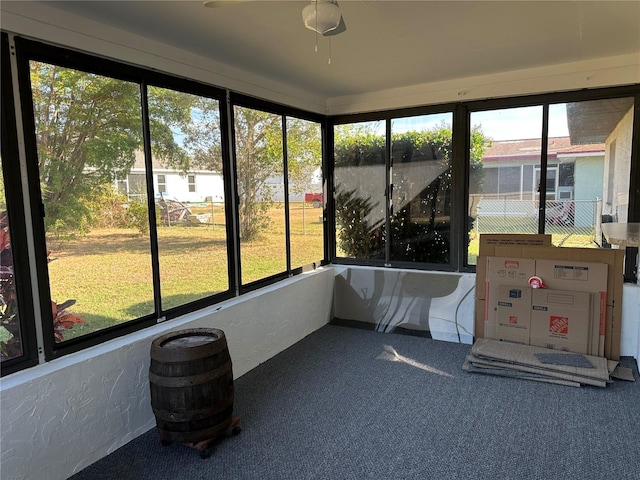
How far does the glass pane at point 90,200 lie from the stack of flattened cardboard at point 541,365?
2.61 m

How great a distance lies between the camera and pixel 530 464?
Answer: 7.35 ft

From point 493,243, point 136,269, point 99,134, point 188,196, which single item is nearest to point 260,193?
point 188,196

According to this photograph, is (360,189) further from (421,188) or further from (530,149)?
(530,149)

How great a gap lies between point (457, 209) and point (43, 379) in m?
3.69

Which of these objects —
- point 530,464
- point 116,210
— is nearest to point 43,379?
point 116,210

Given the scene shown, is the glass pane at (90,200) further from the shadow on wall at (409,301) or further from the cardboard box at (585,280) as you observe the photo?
the cardboard box at (585,280)

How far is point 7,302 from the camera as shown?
2162 millimetres

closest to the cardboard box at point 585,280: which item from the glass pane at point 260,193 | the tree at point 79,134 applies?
the glass pane at point 260,193

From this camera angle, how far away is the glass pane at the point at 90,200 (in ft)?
7.66

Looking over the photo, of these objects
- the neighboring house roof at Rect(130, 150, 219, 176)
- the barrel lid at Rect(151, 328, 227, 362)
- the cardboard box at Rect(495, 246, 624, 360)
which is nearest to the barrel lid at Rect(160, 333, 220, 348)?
the barrel lid at Rect(151, 328, 227, 362)

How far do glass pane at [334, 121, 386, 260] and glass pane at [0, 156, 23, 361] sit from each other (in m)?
3.38

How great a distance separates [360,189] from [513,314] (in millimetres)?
2109

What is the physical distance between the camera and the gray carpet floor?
2.23m

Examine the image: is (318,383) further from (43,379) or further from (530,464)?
(43,379)
